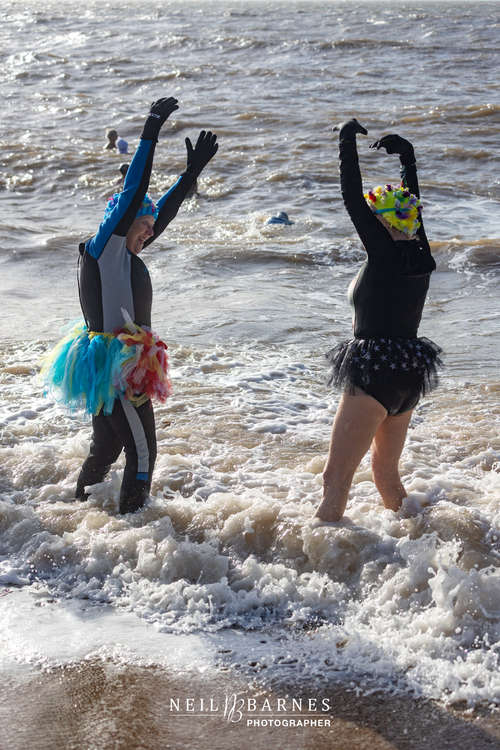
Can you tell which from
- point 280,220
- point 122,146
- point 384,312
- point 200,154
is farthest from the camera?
point 122,146

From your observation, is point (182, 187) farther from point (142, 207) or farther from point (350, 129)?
point (350, 129)

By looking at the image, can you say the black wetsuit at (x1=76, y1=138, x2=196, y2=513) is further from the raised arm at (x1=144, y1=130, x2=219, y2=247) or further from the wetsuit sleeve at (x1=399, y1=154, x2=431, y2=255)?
the wetsuit sleeve at (x1=399, y1=154, x2=431, y2=255)

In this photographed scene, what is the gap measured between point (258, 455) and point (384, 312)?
6.89 ft

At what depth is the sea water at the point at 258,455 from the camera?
3.96m

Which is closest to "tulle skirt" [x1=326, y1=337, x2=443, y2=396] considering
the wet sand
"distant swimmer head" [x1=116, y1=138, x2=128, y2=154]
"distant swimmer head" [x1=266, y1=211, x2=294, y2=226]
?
the wet sand

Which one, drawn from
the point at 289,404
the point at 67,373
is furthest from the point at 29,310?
the point at 67,373

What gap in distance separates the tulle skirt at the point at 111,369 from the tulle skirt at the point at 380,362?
3.29ft

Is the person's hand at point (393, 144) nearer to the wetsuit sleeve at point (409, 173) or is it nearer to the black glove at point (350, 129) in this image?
the wetsuit sleeve at point (409, 173)

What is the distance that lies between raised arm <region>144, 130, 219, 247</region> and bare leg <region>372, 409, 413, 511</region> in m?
1.65

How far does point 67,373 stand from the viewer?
4.79 m

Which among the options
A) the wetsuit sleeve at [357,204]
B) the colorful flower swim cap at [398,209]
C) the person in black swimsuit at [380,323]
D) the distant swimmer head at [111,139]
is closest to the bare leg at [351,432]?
the person in black swimsuit at [380,323]

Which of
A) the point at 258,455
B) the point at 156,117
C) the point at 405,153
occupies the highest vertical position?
the point at 156,117

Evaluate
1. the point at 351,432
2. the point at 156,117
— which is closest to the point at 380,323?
the point at 351,432

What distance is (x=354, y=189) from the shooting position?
4246 mm
